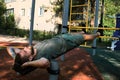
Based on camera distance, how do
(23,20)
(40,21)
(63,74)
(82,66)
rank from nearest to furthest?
(63,74)
(82,66)
(40,21)
(23,20)

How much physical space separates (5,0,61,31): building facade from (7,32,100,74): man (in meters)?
27.6

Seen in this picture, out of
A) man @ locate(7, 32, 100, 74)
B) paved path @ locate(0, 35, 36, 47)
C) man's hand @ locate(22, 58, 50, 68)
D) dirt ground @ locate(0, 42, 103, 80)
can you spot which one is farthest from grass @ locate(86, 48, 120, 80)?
paved path @ locate(0, 35, 36, 47)

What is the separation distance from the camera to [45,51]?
4.86 meters

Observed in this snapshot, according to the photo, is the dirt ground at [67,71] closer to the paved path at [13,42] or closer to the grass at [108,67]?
the grass at [108,67]

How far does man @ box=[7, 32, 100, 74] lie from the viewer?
15.1 ft

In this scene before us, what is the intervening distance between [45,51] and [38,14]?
1259 inches

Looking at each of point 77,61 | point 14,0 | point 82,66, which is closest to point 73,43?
point 82,66

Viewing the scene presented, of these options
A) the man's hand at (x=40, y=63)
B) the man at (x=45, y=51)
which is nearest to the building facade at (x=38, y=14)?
the man at (x=45, y=51)

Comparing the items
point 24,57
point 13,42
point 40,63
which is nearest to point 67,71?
point 24,57

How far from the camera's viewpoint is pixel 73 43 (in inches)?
195

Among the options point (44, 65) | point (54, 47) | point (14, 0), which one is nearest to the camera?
point (44, 65)

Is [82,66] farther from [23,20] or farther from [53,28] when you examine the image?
[23,20]

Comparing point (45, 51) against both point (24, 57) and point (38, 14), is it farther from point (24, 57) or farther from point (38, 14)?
point (38, 14)

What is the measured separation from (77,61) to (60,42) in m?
4.59
